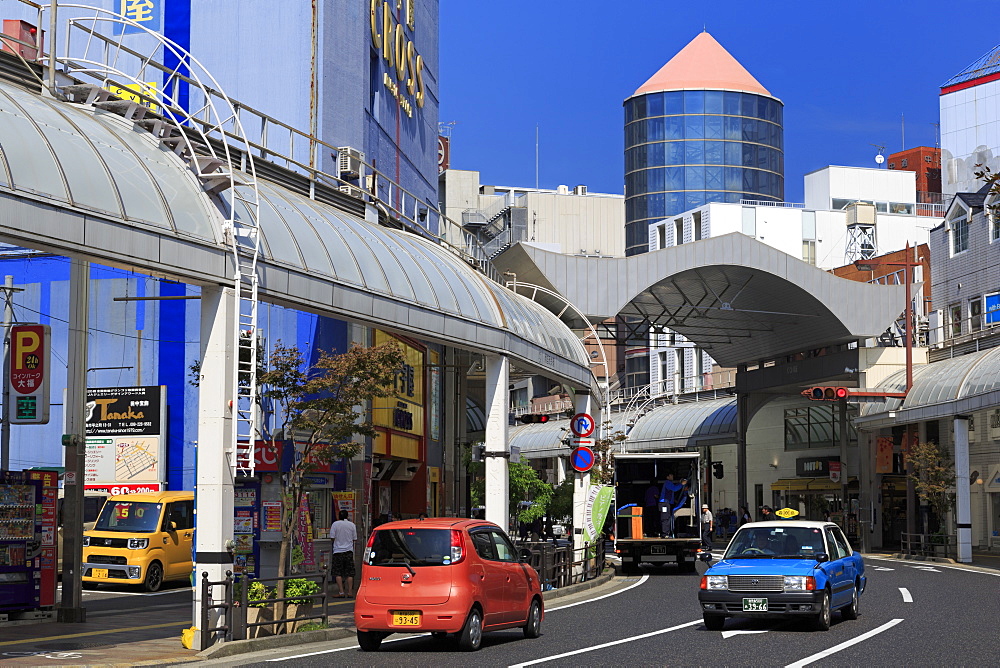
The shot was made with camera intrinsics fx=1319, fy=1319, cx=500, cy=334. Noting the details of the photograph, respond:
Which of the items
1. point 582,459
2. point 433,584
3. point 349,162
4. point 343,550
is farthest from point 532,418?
point 433,584

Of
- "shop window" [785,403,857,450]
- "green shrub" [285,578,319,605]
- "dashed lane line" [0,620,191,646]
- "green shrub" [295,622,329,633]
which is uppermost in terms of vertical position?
"shop window" [785,403,857,450]

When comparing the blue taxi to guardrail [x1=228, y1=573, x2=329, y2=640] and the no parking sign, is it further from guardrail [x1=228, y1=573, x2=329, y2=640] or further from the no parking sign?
the no parking sign

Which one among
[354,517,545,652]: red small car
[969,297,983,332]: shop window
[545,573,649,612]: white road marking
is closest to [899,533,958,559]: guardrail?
[969,297,983,332]: shop window

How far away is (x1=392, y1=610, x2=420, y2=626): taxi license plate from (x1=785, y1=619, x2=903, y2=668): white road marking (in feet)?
15.3

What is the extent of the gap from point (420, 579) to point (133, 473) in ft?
64.4

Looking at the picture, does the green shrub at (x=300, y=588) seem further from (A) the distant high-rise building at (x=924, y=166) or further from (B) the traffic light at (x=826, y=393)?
(A) the distant high-rise building at (x=924, y=166)

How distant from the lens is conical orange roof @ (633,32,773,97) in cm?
12669

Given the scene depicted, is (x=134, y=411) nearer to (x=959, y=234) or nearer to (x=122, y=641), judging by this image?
(x=122, y=641)

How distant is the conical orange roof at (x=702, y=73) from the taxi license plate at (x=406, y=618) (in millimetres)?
114213

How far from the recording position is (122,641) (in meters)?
17.7

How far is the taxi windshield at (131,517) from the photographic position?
95.5 ft

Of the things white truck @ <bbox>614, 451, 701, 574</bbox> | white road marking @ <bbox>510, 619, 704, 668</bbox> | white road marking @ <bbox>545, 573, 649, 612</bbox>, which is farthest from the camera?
white truck @ <bbox>614, 451, 701, 574</bbox>

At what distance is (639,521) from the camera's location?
122 ft

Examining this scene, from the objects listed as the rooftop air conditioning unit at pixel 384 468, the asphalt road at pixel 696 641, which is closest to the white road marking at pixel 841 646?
the asphalt road at pixel 696 641
